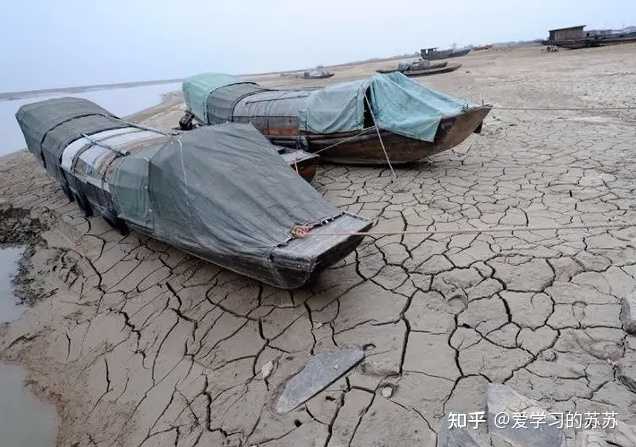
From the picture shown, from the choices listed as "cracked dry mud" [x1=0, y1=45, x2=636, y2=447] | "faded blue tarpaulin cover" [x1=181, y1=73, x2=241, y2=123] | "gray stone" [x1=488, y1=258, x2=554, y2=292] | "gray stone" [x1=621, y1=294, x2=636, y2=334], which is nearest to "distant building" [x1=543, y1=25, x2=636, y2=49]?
"cracked dry mud" [x1=0, y1=45, x2=636, y2=447]

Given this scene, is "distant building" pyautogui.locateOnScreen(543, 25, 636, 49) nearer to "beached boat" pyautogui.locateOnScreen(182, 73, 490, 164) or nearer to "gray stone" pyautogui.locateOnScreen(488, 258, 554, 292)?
"beached boat" pyautogui.locateOnScreen(182, 73, 490, 164)

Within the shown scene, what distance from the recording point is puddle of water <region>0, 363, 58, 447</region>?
2.99 meters

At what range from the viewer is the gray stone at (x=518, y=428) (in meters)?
1.85

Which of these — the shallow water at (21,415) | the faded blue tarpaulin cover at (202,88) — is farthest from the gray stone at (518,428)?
the faded blue tarpaulin cover at (202,88)

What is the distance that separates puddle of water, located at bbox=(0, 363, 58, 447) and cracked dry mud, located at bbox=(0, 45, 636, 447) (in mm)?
114

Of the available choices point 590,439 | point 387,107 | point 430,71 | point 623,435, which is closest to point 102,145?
point 387,107

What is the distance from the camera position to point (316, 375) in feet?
8.84

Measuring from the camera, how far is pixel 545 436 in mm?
1865

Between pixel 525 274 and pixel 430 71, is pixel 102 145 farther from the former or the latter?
pixel 430 71

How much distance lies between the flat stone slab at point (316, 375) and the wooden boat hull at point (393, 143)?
12.4ft

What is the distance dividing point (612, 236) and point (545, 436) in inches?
102

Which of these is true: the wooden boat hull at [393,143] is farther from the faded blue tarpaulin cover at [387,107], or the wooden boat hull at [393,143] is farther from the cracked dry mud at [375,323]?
the cracked dry mud at [375,323]

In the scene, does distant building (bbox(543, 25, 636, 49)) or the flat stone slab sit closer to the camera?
the flat stone slab

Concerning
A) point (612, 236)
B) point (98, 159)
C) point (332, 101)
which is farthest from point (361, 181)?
point (98, 159)
